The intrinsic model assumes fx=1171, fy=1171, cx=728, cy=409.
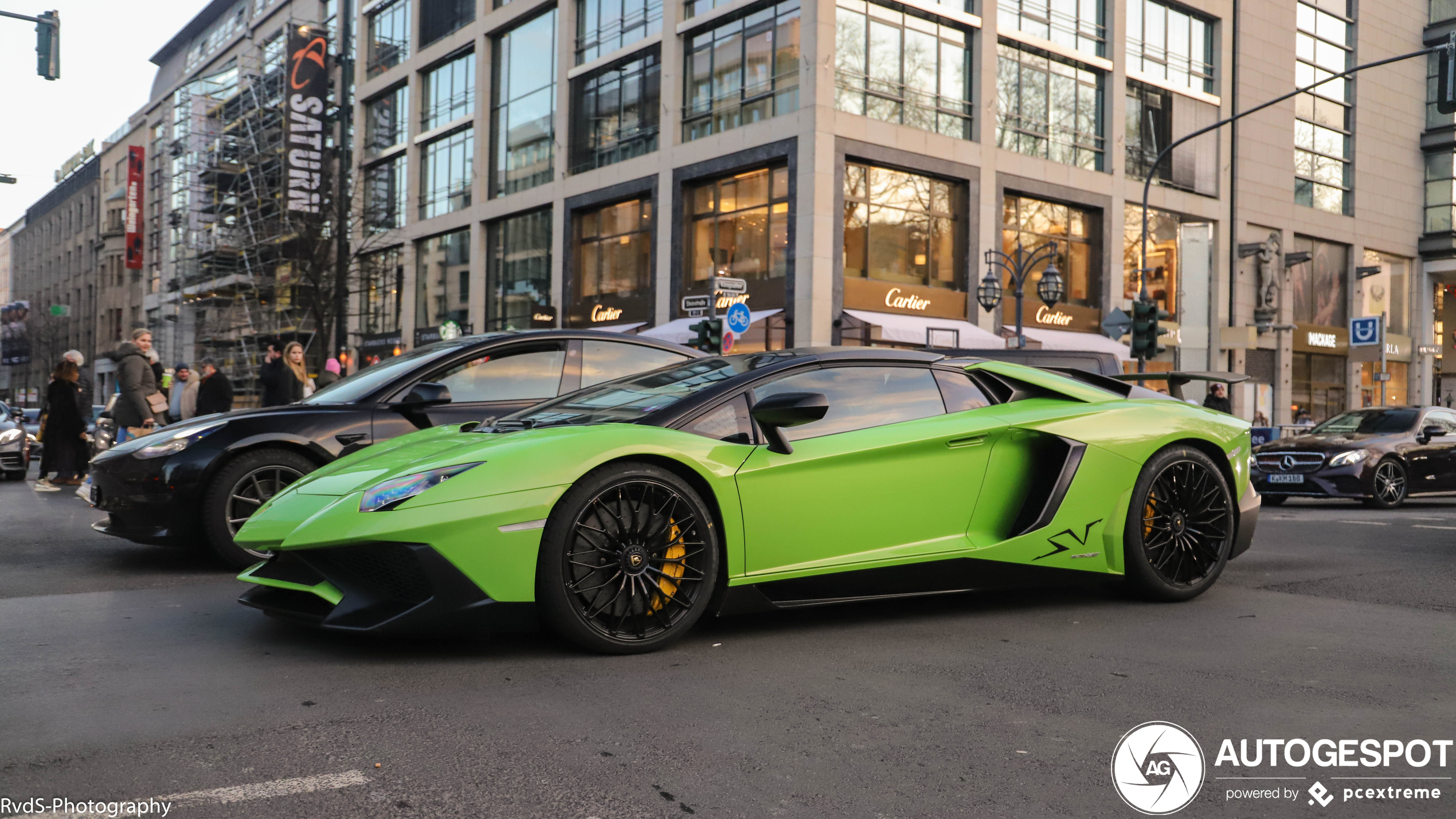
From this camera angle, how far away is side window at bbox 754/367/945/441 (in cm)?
477

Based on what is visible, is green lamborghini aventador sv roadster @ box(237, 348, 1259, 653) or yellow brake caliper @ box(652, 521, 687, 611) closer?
green lamborghini aventador sv roadster @ box(237, 348, 1259, 653)

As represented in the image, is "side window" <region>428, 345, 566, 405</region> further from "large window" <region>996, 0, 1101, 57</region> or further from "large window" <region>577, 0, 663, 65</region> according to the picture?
"large window" <region>996, 0, 1101, 57</region>

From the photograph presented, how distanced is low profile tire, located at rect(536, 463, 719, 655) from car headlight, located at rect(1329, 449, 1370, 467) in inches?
464

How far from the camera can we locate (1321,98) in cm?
3766

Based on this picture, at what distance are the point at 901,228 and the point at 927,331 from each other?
2.65 m

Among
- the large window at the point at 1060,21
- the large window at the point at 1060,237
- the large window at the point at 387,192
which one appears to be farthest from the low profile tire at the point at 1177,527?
the large window at the point at 387,192

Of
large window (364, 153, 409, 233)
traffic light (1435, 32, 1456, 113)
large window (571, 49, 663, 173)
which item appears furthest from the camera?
large window (364, 153, 409, 233)

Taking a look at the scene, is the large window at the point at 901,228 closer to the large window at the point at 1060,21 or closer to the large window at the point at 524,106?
the large window at the point at 1060,21

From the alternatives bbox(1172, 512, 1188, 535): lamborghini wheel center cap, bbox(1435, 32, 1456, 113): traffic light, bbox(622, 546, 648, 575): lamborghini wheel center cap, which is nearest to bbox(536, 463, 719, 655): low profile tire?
bbox(622, 546, 648, 575): lamborghini wheel center cap

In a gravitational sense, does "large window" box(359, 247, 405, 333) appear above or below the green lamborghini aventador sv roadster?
above

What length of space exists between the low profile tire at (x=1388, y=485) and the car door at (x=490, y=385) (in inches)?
421

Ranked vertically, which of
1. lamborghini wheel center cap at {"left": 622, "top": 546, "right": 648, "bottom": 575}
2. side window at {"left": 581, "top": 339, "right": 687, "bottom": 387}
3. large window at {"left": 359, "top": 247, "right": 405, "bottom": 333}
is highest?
large window at {"left": 359, "top": 247, "right": 405, "bottom": 333}

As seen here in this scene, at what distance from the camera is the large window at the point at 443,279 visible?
37406 mm

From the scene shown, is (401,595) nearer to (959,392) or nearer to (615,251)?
(959,392)
